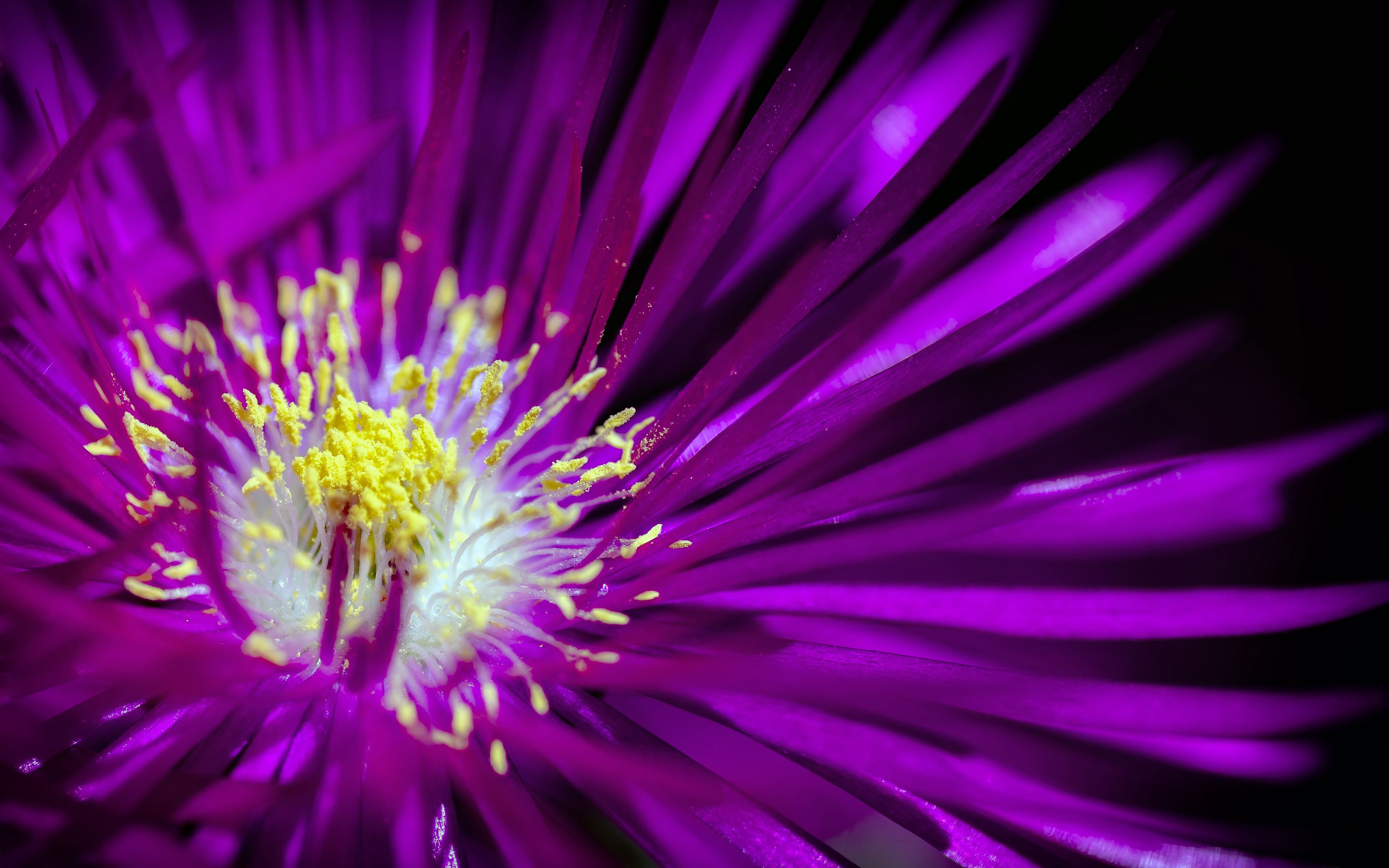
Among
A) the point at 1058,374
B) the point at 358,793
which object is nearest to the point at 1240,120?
the point at 1058,374

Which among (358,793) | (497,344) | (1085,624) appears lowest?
(358,793)

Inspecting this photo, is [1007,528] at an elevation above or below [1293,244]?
below

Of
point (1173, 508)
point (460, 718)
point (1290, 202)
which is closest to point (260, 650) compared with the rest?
point (460, 718)

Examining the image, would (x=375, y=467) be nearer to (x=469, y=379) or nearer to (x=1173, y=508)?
(x=469, y=379)

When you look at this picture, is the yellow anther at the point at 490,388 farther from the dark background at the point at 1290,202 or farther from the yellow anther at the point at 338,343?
the dark background at the point at 1290,202

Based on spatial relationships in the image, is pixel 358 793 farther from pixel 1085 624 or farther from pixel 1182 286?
pixel 1182 286

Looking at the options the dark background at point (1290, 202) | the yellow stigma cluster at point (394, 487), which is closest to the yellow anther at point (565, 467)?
the yellow stigma cluster at point (394, 487)
